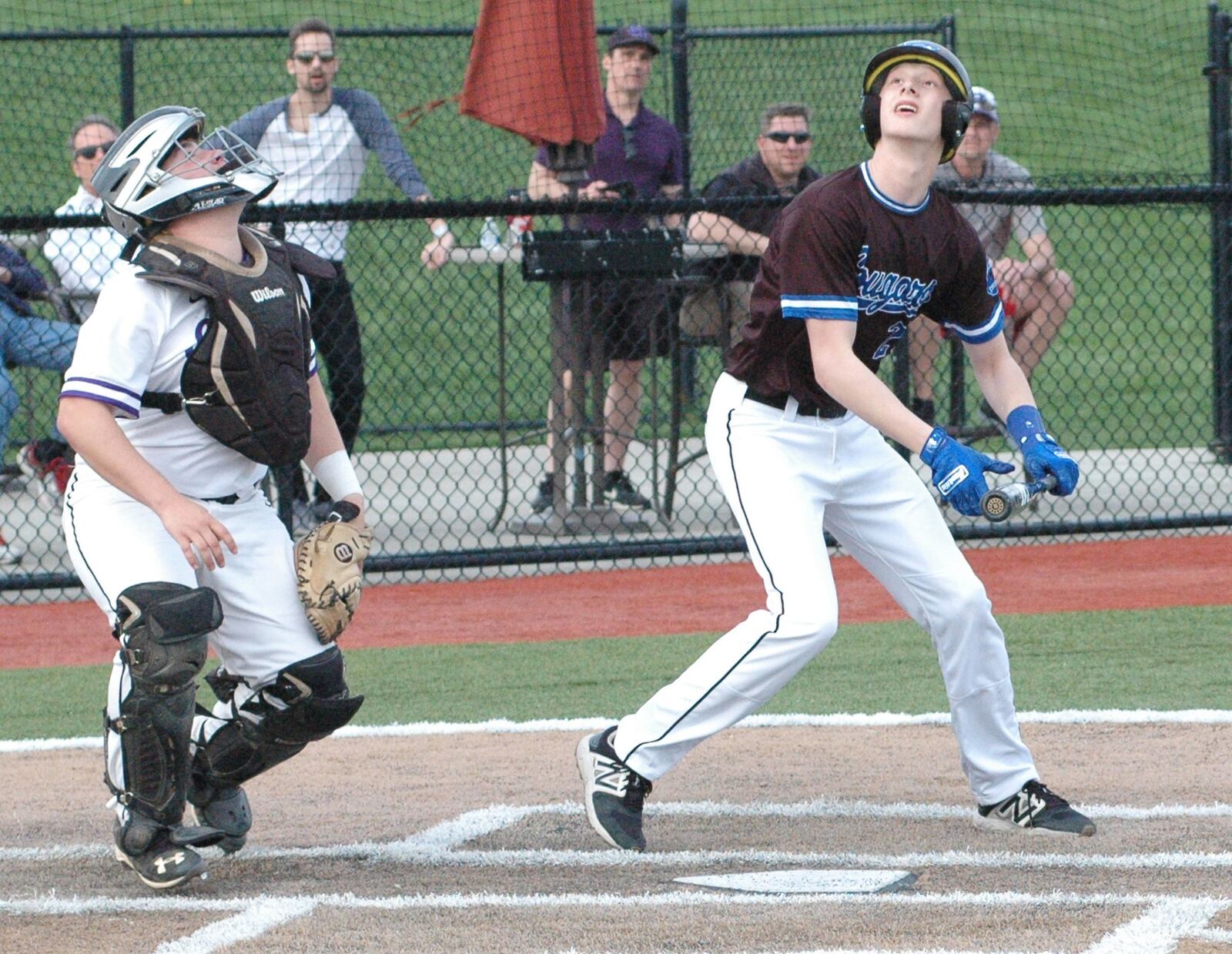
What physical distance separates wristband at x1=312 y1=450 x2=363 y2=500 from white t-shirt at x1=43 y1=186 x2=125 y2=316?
461 centimetres

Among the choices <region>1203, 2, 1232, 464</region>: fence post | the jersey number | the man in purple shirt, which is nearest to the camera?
the jersey number

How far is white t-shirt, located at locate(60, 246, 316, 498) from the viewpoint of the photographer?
3.76 meters

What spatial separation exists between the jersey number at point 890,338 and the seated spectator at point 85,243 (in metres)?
5.05

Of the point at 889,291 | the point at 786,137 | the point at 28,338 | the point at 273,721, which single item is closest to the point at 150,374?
the point at 273,721

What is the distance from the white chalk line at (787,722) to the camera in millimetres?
5309

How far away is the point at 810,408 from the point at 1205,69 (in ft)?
21.4

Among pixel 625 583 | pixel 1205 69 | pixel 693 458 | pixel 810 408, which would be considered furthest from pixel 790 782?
pixel 1205 69

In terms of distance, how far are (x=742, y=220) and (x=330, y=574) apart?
4.58 meters

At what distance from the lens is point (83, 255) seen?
8750 mm

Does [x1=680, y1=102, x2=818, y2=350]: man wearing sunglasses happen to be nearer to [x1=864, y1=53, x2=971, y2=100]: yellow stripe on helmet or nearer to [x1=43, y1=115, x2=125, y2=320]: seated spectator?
[x1=43, y1=115, x2=125, y2=320]: seated spectator

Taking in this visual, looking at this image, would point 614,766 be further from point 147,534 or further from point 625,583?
point 625,583

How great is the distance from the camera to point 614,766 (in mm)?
4203

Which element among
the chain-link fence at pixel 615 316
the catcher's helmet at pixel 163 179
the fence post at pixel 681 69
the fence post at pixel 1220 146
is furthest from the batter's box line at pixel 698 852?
the fence post at pixel 1220 146

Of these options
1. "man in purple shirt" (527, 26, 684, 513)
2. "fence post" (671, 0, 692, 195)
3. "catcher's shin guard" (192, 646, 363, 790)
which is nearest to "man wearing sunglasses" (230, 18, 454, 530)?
"man in purple shirt" (527, 26, 684, 513)
